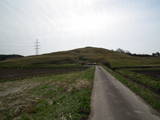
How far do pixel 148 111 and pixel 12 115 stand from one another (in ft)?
27.5

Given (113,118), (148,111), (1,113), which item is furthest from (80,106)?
(1,113)

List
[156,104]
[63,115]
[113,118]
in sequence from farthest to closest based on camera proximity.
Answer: [156,104] < [63,115] < [113,118]

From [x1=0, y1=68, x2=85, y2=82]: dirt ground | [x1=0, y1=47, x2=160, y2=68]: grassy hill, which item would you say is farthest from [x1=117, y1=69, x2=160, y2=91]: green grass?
[x1=0, y1=47, x2=160, y2=68]: grassy hill

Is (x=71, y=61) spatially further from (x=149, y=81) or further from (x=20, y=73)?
(x=149, y=81)

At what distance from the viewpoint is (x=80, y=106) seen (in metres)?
7.71

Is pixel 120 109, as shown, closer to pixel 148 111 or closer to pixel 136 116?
pixel 136 116

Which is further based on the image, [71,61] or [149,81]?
[71,61]

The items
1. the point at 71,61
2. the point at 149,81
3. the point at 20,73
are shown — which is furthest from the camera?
the point at 71,61

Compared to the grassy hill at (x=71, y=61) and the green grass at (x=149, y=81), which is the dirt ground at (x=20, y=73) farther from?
the grassy hill at (x=71, y=61)

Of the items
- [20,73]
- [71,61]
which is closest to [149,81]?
[20,73]

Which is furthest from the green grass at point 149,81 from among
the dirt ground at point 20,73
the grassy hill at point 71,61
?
the grassy hill at point 71,61

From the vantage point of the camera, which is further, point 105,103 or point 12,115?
point 105,103

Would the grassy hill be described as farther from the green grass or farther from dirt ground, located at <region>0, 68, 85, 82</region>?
the green grass

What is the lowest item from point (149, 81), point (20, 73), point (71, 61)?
point (20, 73)
